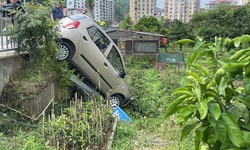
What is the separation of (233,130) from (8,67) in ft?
18.0

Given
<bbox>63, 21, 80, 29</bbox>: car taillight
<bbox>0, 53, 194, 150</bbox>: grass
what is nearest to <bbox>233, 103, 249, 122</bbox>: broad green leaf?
<bbox>0, 53, 194, 150</bbox>: grass

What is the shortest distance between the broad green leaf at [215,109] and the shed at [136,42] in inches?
732

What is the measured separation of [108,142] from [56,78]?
2.79m

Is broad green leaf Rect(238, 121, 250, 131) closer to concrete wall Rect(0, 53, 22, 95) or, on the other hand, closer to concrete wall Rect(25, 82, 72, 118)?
concrete wall Rect(25, 82, 72, 118)

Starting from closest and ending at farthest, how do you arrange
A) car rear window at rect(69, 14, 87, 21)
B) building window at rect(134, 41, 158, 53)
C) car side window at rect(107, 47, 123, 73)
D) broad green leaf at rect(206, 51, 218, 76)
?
broad green leaf at rect(206, 51, 218, 76) < car rear window at rect(69, 14, 87, 21) < car side window at rect(107, 47, 123, 73) < building window at rect(134, 41, 158, 53)

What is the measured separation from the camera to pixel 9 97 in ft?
17.6

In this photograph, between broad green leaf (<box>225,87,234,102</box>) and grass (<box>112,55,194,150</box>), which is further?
grass (<box>112,55,194,150</box>)

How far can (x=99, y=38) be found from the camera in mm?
7609

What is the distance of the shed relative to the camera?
65.1 ft

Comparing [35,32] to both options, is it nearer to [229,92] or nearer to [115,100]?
[115,100]

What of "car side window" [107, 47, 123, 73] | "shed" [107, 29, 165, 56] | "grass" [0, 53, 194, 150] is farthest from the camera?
"shed" [107, 29, 165, 56]

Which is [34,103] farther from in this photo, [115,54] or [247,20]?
[247,20]

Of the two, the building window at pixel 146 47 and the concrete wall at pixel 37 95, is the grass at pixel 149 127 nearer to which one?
the concrete wall at pixel 37 95

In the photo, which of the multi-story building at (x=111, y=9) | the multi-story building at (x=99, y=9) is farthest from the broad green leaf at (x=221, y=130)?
the multi-story building at (x=111, y=9)
